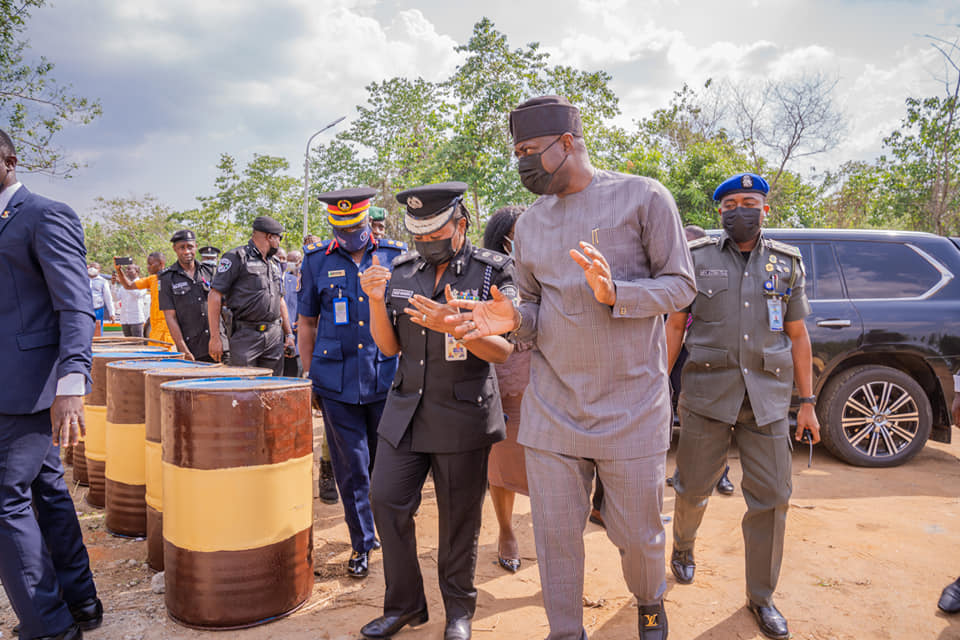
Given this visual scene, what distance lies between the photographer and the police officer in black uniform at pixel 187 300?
660 centimetres

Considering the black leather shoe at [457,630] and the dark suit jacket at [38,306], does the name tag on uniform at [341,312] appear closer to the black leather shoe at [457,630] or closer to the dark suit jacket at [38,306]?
the dark suit jacket at [38,306]

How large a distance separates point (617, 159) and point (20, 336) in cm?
1732

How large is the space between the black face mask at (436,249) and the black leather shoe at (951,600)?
9.81 feet

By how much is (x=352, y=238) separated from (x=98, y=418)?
254cm

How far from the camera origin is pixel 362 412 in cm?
379

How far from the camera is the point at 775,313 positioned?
3.10 meters

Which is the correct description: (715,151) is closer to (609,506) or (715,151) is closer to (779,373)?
(779,373)

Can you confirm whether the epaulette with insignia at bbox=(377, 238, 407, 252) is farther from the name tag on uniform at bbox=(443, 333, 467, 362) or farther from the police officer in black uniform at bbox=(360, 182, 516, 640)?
the name tag on uniform at bbox=(443, 333, 467, 362)

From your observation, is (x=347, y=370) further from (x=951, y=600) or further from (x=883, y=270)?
(x=883, y=270)

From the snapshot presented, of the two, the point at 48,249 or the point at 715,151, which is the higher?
the point at 715,151

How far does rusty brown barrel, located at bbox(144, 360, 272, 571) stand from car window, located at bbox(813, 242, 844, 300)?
15.9 feet

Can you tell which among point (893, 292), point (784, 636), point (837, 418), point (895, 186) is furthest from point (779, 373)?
point (895, 186)

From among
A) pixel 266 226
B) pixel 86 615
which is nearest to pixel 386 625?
pixel 86 615

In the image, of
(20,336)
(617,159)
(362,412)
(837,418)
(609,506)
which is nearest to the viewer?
(609,506)
